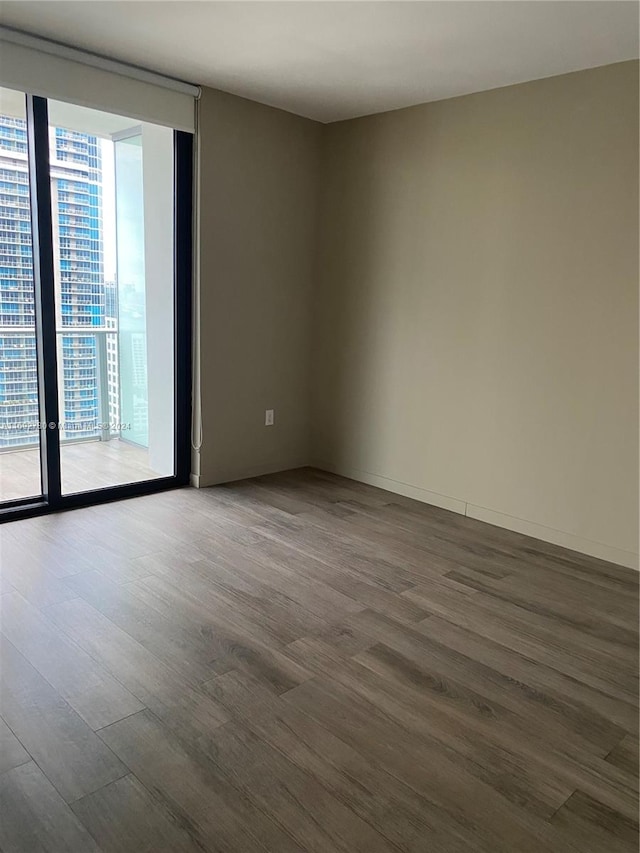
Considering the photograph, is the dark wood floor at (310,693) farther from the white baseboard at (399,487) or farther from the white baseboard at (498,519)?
the white baseboard at (399,487)

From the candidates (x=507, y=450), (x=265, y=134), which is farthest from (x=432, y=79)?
(x=507, y=450)

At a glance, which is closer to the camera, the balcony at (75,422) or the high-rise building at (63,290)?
the high-rise building at (63,290)

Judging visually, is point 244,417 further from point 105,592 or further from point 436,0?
point 436,0

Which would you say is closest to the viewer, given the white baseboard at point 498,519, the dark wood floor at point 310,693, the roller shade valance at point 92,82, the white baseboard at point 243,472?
the dark wood floor at point 310,693

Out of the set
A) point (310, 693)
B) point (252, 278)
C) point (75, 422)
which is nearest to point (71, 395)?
point (75, 422)

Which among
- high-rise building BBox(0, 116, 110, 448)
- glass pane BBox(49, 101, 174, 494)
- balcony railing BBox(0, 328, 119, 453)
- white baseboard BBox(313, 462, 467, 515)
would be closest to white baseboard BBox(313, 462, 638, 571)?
white baseboard BBox(313, 462, 467, 515)

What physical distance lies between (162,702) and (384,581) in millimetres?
1214

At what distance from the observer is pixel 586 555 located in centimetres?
336

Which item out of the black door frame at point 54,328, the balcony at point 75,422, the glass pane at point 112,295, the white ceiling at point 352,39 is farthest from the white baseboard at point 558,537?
the white ceiling at point 352,39

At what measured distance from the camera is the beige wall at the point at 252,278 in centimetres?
394

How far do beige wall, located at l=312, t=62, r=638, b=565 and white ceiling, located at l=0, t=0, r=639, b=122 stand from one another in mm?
308

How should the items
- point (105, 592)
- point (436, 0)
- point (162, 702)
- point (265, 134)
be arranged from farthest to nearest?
point (265, 134) → point (105, 592) → point (436, 0) → point (162, 702)

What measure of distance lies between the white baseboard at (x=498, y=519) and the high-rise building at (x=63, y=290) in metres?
1.73

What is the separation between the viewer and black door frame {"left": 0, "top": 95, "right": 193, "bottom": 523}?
326 cm
